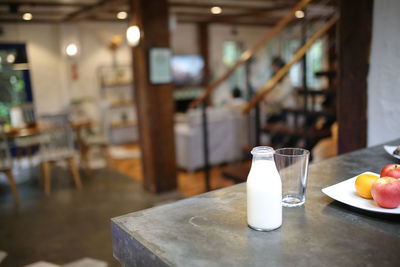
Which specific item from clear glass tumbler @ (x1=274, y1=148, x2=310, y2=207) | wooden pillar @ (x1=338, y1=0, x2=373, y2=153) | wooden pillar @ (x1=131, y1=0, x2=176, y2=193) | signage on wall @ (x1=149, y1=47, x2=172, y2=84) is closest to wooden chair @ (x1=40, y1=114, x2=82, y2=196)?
wooden pillar @ (x1=131, y1=0, x2=176, y2=193)

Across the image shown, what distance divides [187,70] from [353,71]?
22.4 feet

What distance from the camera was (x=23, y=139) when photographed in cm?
561

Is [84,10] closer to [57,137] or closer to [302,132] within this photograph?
[57,137]

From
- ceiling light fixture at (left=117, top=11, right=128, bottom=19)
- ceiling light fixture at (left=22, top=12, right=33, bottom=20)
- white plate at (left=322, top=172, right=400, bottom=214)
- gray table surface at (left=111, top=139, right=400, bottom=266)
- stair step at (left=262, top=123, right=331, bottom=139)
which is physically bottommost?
stair step at (left=262, top=123, right=331, bottom=139)

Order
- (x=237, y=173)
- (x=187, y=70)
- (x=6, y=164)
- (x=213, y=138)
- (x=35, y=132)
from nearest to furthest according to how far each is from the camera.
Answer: (x=237, y=173), (x=6, y=164), (x=35, y=132), (x=213, y=138), (x=187, y=70)

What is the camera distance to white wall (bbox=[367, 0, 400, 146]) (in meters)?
2.07

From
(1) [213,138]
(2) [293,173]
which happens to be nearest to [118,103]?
(1) [213,138]

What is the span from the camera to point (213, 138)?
212 inches

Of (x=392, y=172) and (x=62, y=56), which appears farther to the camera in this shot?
(x=62, y=56)

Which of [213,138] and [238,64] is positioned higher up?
[238,64]

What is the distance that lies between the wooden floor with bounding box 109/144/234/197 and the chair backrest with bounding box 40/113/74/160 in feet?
3.31

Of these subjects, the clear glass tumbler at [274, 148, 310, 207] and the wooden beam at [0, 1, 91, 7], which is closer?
the clear glass tumbler at [274, 148, 310, 207]

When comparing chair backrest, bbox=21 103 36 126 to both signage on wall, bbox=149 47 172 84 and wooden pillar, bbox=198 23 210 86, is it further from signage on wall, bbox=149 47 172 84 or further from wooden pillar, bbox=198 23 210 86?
wooden pillar, bbox=198 23 210 86

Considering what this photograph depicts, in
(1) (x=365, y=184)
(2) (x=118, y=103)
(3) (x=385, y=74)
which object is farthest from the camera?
(2) (x=118, y=103)
